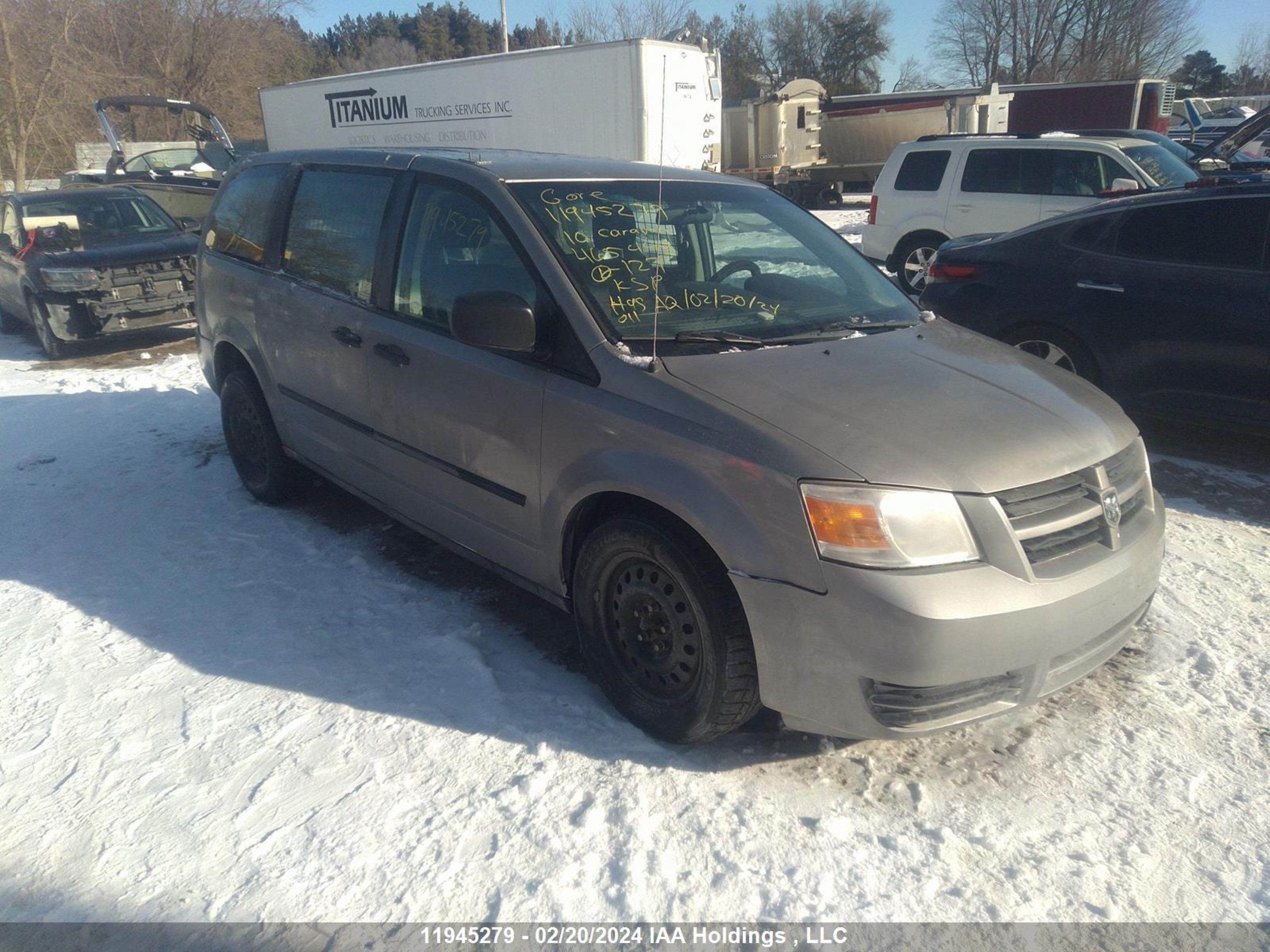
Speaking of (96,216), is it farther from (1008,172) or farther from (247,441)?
(1008,172)

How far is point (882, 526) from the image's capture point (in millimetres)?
2568

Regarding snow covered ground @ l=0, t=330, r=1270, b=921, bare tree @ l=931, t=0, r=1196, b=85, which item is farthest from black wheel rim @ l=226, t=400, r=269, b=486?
bare tree @ l=931, t=0, r=1196, b=85

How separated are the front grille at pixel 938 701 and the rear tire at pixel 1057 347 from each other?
356 cm

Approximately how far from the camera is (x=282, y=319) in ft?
15.3

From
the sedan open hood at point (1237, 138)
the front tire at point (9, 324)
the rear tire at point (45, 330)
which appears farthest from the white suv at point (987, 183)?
the front tire at point (9, 324)

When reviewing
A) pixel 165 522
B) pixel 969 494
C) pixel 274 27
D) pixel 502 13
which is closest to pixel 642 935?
pixel 969 494

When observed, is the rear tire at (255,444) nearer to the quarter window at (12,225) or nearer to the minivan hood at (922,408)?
the minivan hood at (922,408)

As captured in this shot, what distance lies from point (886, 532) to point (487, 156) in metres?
2.52

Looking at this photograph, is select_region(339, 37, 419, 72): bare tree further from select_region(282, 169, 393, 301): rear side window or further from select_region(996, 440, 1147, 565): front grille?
select_region(996, 440, 1147, 565): front grille

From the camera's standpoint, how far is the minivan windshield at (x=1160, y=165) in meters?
10.0

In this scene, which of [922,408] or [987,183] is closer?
[922,408]

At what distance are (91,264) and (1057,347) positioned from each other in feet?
29.1

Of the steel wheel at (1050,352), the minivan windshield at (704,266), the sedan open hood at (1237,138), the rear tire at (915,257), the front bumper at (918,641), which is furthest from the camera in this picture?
the rear tire at (915,257)

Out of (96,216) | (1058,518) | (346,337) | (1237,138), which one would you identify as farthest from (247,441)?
(1237,138)
